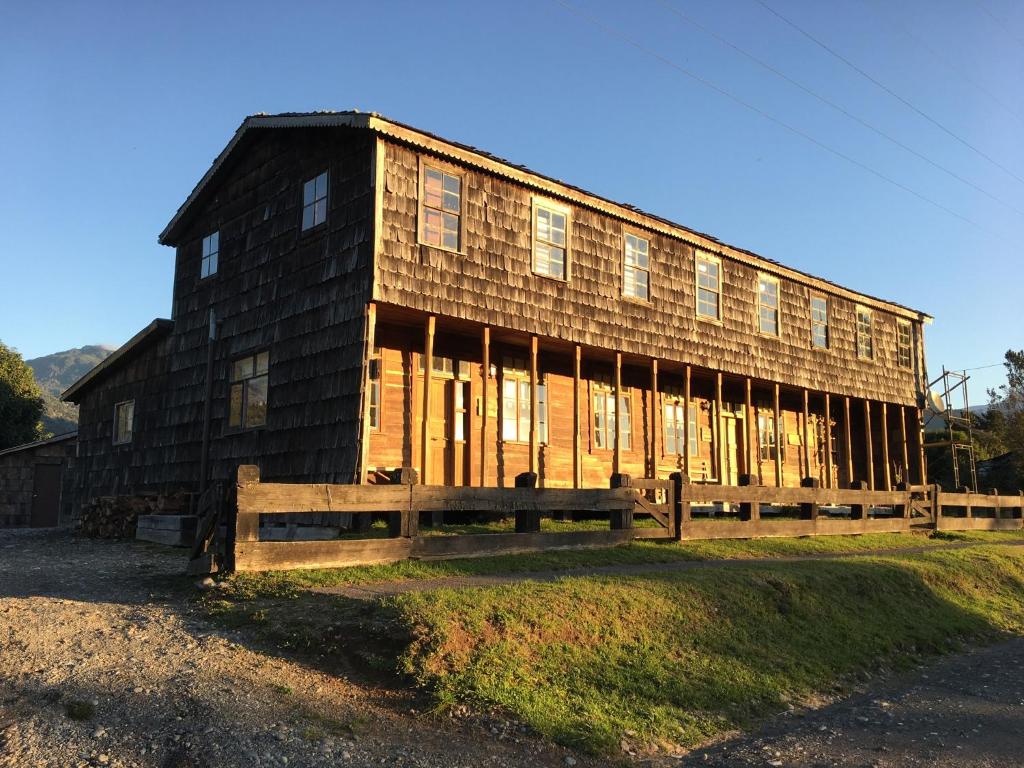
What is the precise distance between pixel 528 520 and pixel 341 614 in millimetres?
4551

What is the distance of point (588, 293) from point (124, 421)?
1217 cm

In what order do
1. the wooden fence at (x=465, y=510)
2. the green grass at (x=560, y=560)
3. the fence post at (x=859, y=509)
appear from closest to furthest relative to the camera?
the green grass at (x=560, y=560) < the wooden fence at (x=465, y=510) < the fence post at (x=859, y=509)

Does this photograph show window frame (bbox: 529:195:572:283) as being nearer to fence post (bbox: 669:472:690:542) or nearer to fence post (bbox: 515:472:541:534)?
fence post (bbox: 669:472:690:542)

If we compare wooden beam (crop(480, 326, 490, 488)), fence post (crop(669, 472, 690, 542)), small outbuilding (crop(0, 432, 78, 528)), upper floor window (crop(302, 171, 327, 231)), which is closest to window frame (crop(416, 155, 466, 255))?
wooden beam (crop(480, 326, 490, 488))

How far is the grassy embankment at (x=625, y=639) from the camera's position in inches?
249

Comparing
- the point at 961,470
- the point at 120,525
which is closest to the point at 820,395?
the point at 961,470

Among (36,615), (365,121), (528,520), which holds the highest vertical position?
(365,121)

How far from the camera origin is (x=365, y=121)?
13.5 meters

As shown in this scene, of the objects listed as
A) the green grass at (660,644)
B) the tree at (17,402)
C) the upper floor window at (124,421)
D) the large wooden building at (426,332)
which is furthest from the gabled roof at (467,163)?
the tree at (17,402)

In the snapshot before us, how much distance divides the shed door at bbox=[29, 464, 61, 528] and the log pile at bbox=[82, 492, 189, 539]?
12.2m

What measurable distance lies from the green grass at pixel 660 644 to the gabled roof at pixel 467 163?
8.55 m

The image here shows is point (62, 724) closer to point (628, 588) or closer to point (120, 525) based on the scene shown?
point (628, 588)

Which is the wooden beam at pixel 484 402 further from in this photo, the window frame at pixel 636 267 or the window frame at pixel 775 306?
the window frame at pixel 775 306

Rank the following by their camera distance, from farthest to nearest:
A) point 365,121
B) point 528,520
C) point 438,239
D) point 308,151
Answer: point 308,151, point 438,239, point 365,121, point 528,520
